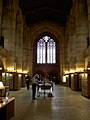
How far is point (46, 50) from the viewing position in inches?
1593

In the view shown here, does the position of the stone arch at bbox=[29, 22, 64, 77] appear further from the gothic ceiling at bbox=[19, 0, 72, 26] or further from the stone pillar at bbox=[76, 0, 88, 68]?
the stone pillar at bbox=[76, 0, 88, 68]

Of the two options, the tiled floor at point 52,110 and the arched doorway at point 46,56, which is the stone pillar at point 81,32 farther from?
the arched doorway at point 46,56

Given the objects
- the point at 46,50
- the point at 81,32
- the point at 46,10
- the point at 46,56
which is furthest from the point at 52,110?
the point at 46,50

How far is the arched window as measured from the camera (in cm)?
4012

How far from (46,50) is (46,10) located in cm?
1000

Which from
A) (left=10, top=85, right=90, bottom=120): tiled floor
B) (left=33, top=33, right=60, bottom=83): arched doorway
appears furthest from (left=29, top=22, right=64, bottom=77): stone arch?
(left=10, top=85, right=90, bottom=120): tiled floor

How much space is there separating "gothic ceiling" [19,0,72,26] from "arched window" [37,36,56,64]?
455 centimetres

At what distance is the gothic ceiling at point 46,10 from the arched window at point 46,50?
455 centimetres

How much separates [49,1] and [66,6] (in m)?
2.58

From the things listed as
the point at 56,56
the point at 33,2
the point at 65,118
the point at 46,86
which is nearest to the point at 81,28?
the point at 46,86

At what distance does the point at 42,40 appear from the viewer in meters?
40.4

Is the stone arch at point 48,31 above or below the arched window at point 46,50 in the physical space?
above

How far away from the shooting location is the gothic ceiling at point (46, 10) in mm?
27500

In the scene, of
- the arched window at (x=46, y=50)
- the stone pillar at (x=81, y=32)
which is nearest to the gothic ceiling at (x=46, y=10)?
the arched window at (x=46, y=50)
